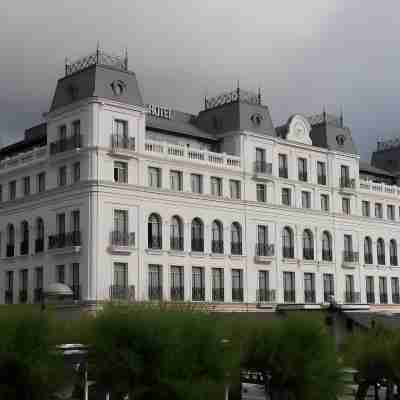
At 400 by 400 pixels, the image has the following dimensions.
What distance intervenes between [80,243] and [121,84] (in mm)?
12069

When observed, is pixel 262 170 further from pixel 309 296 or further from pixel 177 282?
pixel 177 282

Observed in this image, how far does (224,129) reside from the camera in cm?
6800

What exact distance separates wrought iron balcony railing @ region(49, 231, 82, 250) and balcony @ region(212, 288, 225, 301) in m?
11.4

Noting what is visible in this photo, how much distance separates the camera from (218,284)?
208ft

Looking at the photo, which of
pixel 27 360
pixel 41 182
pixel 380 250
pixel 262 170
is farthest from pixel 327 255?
pixel 27 360

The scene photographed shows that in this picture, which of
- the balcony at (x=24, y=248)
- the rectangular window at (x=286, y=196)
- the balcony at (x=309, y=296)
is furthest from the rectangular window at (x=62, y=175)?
the balcony at (x=309, y=296)

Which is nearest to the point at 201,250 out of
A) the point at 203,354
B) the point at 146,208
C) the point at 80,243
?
the point at 146,208

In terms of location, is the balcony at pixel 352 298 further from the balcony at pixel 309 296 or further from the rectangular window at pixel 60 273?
the rectangular window at pixel 60 273

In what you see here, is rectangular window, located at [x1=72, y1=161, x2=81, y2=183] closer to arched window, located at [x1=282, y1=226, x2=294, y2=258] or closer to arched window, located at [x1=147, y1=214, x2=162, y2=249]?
arched window, located at [x1=147, y1=214, x2=162, y2=249]

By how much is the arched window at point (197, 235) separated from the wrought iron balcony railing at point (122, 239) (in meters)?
5.71

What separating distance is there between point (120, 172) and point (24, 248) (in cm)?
1049

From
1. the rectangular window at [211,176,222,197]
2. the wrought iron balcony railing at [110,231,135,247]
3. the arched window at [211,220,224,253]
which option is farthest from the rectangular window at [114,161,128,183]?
the arched window at [211,220,224,253]

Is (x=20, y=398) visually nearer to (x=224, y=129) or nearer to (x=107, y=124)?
(x=107, y=124)

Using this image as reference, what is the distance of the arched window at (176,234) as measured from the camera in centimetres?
6122
